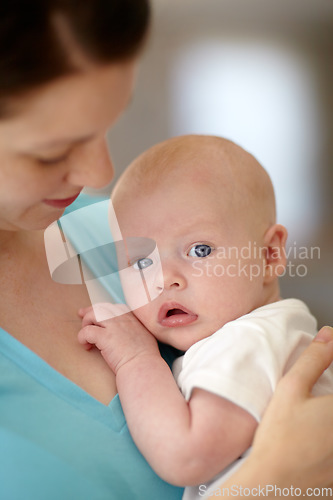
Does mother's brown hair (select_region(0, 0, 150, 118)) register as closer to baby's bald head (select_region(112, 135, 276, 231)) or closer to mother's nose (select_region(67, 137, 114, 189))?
mother's nose (select_region(67, 137, 114, 189))

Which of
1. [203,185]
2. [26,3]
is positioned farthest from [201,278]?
[26,3]

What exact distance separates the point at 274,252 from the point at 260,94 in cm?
336

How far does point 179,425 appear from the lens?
0.86m

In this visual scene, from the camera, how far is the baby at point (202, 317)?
2.81 feet

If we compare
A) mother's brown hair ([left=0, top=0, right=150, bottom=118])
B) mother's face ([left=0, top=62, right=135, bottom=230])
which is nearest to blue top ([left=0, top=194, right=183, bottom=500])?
mother's face ([left=0, top=62, right=135, bottom=230])

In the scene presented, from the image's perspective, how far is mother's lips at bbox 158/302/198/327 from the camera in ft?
3.44

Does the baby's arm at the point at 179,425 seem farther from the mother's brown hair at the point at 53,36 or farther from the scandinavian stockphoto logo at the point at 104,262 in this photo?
the mother's brown hair at the point at 53,36

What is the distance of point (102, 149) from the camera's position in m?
0.79

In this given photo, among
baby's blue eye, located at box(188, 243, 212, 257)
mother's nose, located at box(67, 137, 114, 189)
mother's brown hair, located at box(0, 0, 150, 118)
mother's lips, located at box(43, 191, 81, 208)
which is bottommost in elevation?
baby's blue eye, located at box(188, 243, 212, 257)

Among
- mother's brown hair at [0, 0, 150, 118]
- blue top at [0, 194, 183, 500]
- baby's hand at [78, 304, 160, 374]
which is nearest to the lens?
mother's brown hair at [0, 0, 150, 118]

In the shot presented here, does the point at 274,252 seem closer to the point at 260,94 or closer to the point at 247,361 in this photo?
the point at 247,361

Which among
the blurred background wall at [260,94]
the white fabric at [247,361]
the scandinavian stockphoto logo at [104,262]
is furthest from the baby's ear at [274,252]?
the blurred background wall at [260,94]

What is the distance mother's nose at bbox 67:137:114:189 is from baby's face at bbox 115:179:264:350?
0.92 ft

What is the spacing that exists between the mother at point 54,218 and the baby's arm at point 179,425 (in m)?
0.03
